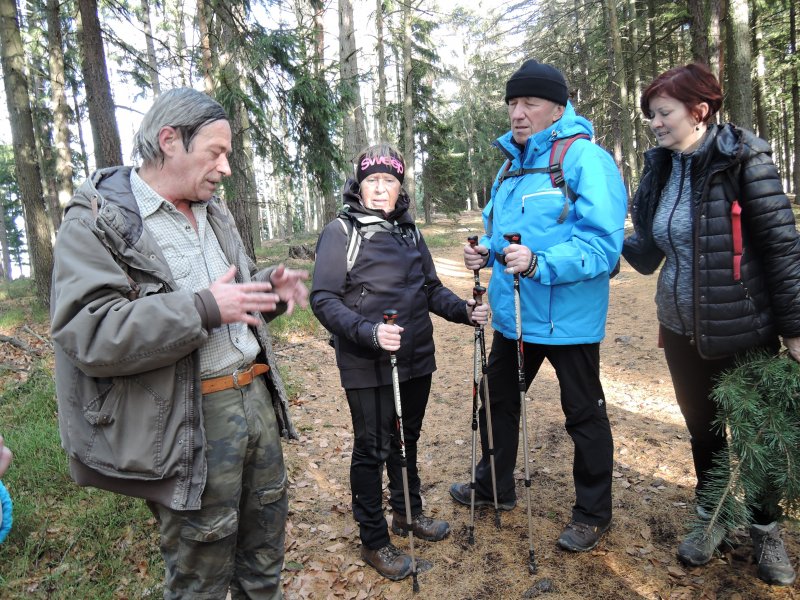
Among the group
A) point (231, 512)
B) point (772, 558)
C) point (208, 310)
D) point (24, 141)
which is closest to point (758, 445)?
point (772, 558)

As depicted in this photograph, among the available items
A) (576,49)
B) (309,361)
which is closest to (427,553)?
(309,361)

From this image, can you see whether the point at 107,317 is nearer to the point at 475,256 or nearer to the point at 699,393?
the point at 475,256

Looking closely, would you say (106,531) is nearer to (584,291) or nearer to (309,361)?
(584,291)

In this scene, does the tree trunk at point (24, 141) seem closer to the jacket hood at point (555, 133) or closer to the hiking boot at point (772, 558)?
the jacket hood at point (555, 133)

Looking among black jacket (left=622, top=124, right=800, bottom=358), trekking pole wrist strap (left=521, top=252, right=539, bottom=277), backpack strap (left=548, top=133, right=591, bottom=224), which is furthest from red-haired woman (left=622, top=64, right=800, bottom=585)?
trekking pole wrist strap (left=521, top=252, right=539, bottom=277)

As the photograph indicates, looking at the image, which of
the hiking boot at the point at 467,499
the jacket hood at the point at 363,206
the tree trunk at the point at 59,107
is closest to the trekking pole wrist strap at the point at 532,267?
the jacket hood at the point at 363,206

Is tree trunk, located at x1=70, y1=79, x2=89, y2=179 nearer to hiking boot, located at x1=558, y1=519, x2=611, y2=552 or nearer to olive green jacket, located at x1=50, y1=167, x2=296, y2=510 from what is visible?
olive green jacket, located at x1=50, y1=167, x2=296, y2=510

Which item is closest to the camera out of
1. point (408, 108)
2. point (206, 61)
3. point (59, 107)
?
point (206, 61)

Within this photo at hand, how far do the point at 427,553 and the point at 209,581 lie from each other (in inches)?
66.5

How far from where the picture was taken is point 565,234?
3.22m

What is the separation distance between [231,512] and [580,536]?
234 centimetres

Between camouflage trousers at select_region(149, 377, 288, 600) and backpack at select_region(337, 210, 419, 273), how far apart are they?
3.27 feet

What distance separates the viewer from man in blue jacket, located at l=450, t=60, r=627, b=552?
3092 mm

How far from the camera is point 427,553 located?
357 centimetres
